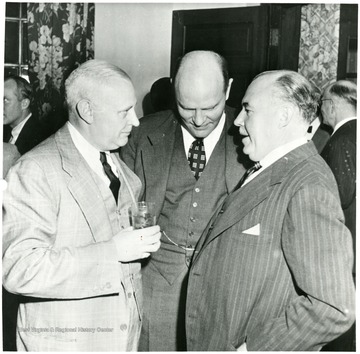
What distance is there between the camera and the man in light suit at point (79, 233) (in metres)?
1.58

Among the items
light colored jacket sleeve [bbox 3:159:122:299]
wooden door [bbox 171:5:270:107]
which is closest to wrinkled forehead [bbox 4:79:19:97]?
wooden door [bbox 171:5:270:107]

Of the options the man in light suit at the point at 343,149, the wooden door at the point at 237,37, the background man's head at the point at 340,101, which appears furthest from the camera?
the wooden door at the point at 237,37

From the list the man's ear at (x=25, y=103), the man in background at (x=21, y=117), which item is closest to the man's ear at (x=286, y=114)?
the man in background at (x=21, y=117)

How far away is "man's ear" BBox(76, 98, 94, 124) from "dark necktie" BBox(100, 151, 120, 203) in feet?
0.57

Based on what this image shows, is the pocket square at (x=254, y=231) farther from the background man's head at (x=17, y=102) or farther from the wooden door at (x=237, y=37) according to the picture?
the background man's head at (x=17, y=102)

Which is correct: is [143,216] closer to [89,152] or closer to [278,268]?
[89,152]

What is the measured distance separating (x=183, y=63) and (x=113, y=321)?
128 centimetres

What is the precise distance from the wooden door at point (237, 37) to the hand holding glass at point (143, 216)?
2663 mm

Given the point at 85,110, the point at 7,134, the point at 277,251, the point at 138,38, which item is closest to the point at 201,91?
the point at 85,110

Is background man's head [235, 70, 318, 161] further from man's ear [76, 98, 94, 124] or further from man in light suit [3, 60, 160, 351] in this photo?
man's ear [76, 98, 94, 124]

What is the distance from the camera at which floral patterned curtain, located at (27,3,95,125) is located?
4406 mm

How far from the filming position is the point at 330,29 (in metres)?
4.92

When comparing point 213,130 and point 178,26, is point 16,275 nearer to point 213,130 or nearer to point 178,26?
point 213,130

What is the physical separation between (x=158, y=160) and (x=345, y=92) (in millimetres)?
2398
